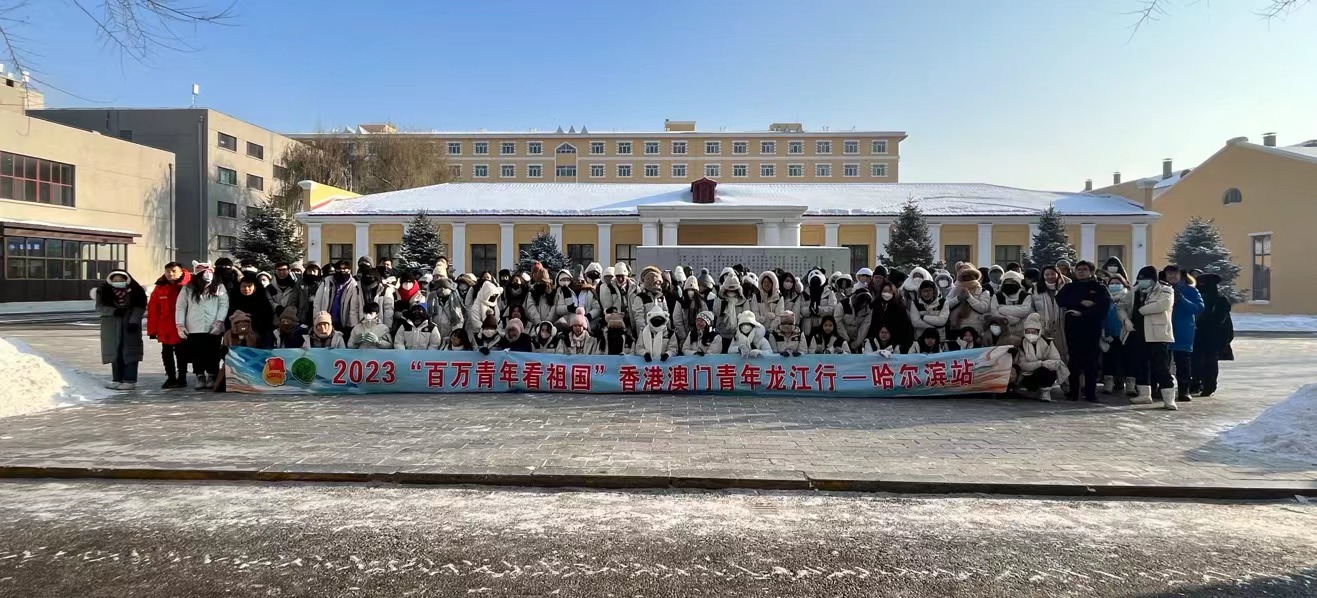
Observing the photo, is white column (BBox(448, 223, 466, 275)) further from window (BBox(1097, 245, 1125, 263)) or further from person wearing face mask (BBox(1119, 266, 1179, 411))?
window (BBox(1097, 245, 1125, 263))

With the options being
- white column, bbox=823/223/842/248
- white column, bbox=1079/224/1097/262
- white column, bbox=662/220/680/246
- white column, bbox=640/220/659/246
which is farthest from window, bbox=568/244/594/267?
white column, bbox=1079/224/1097/262

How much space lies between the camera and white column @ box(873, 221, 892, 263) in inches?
1278

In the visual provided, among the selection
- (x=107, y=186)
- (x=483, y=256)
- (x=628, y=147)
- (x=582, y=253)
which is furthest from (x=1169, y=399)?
(x=628, y=147)

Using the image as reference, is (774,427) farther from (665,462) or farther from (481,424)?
(481,424)

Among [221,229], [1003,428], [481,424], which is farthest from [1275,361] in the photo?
[221,229]

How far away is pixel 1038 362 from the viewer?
8.95 m

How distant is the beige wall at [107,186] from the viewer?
3303cm

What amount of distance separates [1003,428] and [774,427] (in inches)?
95.4

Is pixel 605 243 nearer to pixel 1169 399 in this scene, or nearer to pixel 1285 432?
pixel 1169 399

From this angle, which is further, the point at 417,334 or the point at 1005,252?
the point at 1005,252

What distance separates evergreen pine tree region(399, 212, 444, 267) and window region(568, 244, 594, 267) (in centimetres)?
714

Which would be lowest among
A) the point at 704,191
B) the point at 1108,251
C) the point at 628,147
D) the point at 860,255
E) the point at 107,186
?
the point at 860,255

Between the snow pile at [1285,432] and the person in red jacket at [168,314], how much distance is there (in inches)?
492

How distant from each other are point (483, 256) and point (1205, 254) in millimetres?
32230
